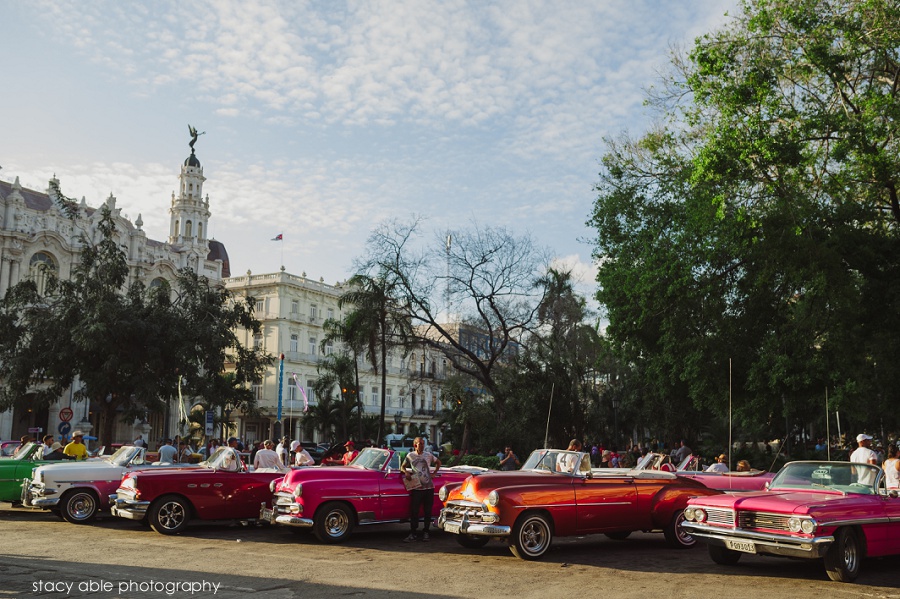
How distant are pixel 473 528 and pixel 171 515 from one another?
5465mm

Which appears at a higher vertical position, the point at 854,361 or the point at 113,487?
the point at 854,361

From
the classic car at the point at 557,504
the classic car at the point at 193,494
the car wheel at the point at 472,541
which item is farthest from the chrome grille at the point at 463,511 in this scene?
the classic car at the point at 193,494

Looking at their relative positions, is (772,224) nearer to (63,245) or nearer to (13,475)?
(13,475)

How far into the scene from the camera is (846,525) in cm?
953

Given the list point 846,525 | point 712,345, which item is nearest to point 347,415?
point 712,345

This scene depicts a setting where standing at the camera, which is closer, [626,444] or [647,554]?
[647,554]

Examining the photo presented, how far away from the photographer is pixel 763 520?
9.74 m

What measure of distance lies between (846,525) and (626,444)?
44403mm

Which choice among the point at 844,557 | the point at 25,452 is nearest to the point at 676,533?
the point at 844,557

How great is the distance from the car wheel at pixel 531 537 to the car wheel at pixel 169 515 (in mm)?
5704

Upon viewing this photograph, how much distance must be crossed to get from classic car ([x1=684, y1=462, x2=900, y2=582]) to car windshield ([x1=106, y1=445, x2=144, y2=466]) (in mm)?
10639

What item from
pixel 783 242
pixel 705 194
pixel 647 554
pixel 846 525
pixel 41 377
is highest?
pixel 705 194

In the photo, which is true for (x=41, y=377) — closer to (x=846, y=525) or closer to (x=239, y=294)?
(x=846, y=525)

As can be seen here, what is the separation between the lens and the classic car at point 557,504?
10969 mm
